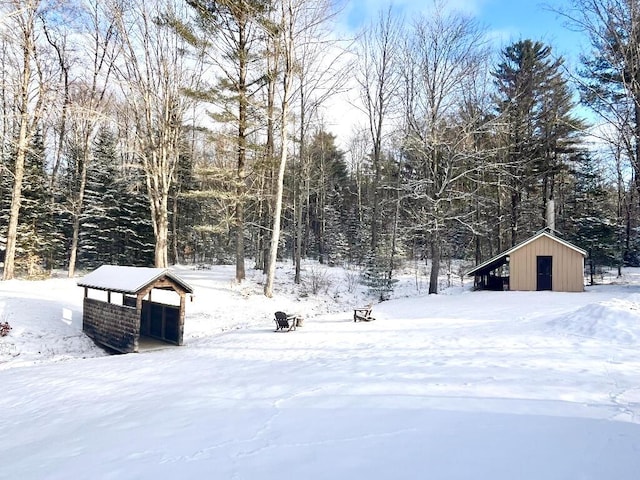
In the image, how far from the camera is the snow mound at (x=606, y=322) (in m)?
8.19

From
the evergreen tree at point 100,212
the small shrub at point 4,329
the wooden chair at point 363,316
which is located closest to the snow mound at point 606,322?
the wooden chair at point 363,316

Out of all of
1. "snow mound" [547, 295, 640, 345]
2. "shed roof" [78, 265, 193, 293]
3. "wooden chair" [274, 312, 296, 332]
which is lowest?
"wooden chair" [274, 312, 296, 332]

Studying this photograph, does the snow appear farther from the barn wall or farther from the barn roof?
the barn roof

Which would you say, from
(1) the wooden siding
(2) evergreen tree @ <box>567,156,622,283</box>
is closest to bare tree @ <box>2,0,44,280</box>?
(1) the wooden siding

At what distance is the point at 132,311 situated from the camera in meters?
10.5

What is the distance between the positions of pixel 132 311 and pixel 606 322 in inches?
446

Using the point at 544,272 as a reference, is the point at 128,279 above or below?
below

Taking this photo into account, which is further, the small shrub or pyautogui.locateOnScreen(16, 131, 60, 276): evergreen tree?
pyautogui.locateOnScreen(16, 131, 60, 276): evergreen tree

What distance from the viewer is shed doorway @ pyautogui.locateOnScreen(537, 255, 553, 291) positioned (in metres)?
18.4

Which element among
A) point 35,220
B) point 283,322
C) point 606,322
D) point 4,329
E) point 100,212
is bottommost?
point 4,329

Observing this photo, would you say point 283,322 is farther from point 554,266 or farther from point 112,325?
point 554,266

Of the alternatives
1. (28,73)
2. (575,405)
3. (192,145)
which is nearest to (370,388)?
(575,405)

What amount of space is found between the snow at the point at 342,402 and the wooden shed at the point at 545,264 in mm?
6923

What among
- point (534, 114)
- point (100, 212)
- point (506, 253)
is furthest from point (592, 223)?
point (100, 212)
